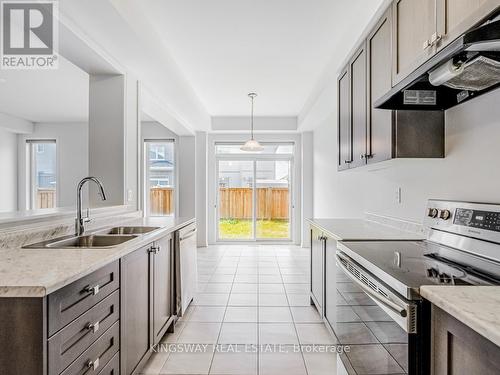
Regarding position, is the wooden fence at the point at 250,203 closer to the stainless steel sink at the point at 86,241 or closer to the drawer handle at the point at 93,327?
the stainless steel sink at the point at 86,241

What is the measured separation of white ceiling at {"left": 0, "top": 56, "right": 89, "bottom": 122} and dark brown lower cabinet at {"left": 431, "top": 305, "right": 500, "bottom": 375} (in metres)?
4.19

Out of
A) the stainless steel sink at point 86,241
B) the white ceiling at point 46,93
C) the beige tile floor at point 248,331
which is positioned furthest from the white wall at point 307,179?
the stainless steel sink at point 86,241

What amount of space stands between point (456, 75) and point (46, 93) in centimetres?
542

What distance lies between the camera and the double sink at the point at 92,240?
5.96 ft

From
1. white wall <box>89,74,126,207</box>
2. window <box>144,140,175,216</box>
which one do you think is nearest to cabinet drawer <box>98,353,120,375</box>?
white wall <box>89,74,126,207</box>

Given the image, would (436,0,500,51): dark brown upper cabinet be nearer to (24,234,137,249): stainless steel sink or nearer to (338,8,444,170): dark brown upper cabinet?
(338,8,444,170): dark brown upper cabinet

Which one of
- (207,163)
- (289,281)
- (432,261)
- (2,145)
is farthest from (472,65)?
(2,145)

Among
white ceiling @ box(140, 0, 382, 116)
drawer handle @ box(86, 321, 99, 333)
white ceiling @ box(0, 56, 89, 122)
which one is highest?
white ceiling @ box(140, 0, 382, 116)

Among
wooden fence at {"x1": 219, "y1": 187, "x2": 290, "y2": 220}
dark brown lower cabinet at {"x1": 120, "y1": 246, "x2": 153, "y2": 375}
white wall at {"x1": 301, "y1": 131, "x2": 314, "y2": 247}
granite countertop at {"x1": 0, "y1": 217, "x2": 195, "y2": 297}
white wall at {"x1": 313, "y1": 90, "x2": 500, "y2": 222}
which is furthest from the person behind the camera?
wooden fence at {"x1": 219, "y1": 187, "x2": 290, "y2": 220}

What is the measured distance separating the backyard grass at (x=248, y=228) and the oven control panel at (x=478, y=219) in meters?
5.39

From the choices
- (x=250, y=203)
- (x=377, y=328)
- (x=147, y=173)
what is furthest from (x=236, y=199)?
(x=377, y=328)

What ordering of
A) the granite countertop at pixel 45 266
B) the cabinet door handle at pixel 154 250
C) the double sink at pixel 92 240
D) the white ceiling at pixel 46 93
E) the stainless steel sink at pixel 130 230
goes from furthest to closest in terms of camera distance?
1. the white ceiling at pixel 46 93
2. the stainless steel sink at pixel 130 230
3. the cabinet door handle at pixel 154 250
4. the double sink at pixel 92 240
5. the granite countertop at pixel 45 266

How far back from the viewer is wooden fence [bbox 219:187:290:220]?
6.98m

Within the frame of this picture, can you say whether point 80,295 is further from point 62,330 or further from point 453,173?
point 453,173
